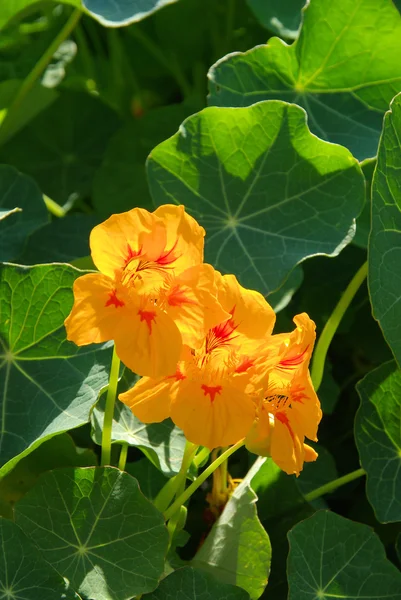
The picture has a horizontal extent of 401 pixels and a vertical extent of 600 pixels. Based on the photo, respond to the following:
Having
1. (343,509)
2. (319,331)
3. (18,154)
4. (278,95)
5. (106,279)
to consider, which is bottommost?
(343,509)

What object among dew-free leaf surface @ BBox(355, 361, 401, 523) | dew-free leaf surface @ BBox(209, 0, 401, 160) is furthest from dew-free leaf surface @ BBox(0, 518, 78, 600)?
dew-free leaf surface @ BBox(209, 0, 401, 160)

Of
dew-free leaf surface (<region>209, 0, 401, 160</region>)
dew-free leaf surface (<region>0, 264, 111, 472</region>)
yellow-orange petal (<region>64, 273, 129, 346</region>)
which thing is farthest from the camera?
dew-free leaf surface (<region>209, 0, 401, 160</region>)

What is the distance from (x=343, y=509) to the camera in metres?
1.38

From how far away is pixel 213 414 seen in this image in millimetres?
831

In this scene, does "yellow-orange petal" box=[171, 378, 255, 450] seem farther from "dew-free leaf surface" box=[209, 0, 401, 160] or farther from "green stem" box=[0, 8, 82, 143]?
"green stem" box=[0, 8, 82, 143]

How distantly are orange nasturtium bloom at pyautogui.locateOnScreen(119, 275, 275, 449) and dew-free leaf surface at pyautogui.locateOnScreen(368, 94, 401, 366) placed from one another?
0.71ft

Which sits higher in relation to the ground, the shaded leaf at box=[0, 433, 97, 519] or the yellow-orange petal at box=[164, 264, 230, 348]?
the yellow-orange petal at box=[164, 264, 230, 348]

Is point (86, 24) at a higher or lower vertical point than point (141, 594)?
higher

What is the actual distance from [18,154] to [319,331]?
0.79 meters

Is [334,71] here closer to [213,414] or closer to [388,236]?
[388,236]

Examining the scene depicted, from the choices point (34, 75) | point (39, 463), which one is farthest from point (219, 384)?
point (34, 75)

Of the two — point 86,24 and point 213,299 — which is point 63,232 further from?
point 86,24

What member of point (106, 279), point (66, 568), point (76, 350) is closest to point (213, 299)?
point (106, 279)

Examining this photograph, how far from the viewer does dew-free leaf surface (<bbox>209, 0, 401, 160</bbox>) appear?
127cm
